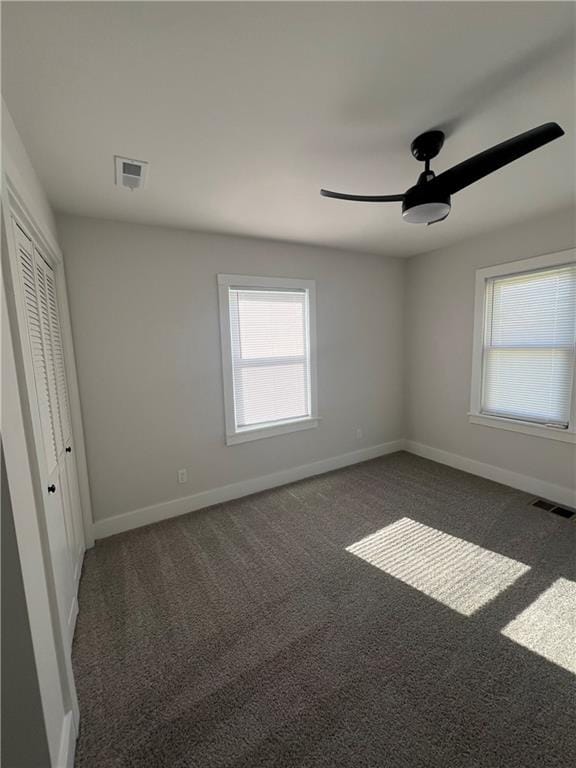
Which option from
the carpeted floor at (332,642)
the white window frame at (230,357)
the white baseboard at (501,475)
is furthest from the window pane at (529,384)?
the white window frame at (230,357)

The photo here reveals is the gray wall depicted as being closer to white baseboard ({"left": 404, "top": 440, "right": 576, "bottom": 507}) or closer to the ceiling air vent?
the ceiling air vent

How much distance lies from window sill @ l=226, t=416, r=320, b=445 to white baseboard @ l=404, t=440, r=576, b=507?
1.56 metres

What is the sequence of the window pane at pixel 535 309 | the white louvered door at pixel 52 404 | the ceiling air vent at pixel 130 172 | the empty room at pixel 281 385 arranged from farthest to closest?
the window pane at pixel 535 309
the ceiling air vent at pixel 130 172
the white louvered door at pixel 52 404
the empty room at pixel 281 385

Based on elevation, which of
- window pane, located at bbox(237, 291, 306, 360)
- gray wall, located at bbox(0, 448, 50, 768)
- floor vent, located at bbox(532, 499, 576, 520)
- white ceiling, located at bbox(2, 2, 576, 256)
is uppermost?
white ceiling, located at bbox(2, 2, 576, 256)

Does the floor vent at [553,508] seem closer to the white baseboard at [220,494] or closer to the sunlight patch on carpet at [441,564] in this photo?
the sunlight patch on carpet at [441,564]

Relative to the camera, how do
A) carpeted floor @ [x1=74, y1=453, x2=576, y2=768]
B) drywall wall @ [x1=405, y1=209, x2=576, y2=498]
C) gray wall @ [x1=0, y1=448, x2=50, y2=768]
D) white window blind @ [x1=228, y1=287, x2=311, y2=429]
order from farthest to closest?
white window blind @ [x1=228, y1=287, x2=311, y2=429]
drywall wall @ [x1=405, y1=209, x2=576, y2=498]
carpeted floor @ [x1=74, y1=453, x2=576, y2=768]
gray wall @ [x1=0, y1=448, x2=50, y2=768]

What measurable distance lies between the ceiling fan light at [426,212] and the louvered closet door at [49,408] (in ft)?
6.02

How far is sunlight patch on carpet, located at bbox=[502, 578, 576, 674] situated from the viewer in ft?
5.02

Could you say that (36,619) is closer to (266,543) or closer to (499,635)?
(266,543)

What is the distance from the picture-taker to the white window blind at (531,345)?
9.15 ft

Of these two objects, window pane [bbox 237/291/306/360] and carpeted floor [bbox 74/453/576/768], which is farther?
window pane [bbox 237/291/306/360]

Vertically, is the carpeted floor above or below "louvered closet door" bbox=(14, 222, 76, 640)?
below

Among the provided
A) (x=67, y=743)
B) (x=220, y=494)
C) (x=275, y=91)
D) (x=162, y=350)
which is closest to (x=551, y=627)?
(x=67, y=743)

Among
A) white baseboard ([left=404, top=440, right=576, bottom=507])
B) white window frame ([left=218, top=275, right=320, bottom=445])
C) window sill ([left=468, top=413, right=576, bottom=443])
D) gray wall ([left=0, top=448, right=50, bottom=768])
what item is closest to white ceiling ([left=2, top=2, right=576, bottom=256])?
white window frame ([left=218, top=275, right=320, bottom=445])
